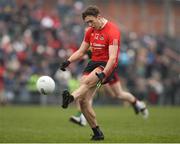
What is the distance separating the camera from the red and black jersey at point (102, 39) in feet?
44.7

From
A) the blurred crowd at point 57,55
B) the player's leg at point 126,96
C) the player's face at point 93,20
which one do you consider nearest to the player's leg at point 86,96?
the player's face at point 93,20

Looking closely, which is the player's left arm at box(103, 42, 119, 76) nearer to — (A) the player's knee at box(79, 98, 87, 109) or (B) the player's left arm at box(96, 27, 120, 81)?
(B) the player's left arm at box(96, 27, 120, 81)

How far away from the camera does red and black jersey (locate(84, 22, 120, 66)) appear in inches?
536

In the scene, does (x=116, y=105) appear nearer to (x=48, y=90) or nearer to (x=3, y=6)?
(x=3, y=6)

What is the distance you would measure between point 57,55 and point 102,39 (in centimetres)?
1794

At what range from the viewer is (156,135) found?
48.2ft

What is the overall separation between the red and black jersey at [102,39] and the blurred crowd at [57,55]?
1630 centimetres

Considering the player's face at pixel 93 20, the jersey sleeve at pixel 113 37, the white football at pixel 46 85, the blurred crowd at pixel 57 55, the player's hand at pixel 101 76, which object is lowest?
the blurred crowd at pixel 57 55

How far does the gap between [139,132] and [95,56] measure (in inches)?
96.9

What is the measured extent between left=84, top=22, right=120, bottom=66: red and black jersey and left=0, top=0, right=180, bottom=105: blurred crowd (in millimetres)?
16302

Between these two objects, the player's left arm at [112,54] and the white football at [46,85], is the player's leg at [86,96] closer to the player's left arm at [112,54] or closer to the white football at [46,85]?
the player's left arm at [112,54]

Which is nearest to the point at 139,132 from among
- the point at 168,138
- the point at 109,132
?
the point at 109,132

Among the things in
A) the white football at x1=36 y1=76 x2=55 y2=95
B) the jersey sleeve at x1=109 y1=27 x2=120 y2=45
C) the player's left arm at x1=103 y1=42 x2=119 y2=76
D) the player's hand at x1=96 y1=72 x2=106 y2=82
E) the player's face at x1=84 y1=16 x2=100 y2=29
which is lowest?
the white football at x1=36 y1=76 x2=55 y2=95

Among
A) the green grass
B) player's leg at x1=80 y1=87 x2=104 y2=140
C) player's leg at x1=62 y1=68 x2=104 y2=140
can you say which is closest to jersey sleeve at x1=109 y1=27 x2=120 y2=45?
player's leg at x1=62 y1=68 x2=104 y2=140
